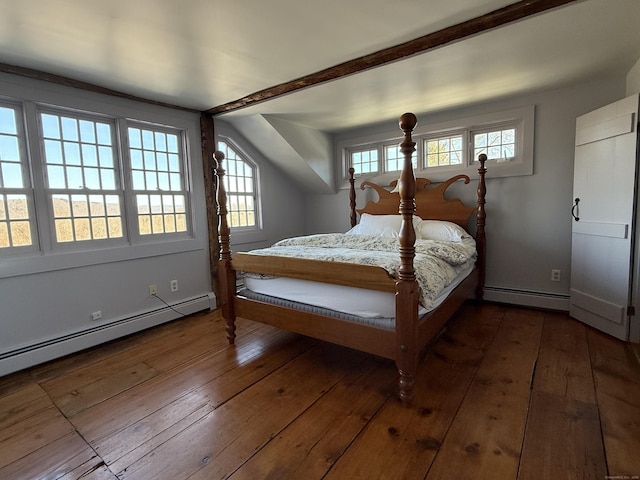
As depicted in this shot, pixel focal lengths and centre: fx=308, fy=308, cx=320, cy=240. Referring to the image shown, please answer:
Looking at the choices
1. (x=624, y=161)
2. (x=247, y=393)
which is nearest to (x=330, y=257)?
(x=247, y=393)

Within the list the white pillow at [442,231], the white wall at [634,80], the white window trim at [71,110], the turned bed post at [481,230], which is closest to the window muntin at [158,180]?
the white window trim at [71,110]

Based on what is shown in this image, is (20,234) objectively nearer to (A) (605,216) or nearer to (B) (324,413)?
(B) (324,413)

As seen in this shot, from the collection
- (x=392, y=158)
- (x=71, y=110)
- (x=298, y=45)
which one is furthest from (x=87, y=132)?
(x=392, y=158)

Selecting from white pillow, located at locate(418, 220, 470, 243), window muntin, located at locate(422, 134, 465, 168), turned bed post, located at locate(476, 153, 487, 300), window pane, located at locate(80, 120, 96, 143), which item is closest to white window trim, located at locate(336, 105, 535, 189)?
window muntin, located at locate(422, 134, 465, 168)

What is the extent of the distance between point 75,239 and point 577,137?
451 cm

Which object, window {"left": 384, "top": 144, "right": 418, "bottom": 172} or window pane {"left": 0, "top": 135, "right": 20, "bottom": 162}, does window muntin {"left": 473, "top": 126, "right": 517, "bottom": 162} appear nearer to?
window {"left": 384, "top": 144, "right": 418, "bottom": 172}

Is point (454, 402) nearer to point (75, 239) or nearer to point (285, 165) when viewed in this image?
point (75, 239)

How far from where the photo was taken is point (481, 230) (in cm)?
331

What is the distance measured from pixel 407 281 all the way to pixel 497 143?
257cm

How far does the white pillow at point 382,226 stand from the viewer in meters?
3.40

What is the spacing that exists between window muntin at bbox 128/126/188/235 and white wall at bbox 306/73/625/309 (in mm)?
2759

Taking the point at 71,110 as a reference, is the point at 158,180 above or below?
below

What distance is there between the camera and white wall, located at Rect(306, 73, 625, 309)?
2.93 m

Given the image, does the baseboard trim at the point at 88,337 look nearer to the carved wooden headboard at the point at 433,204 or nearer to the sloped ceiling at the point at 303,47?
the sloped ceiling at the point at 303,47
